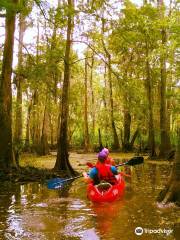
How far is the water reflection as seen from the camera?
6.81 m

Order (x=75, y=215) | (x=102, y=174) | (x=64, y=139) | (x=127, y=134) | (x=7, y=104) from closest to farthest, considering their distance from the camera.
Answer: (x=75, y=215) < (x=102, y=174) < (x=7, y=104) < (x=64, y=139) < (x=127, y=134)

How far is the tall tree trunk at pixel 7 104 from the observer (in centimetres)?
1342

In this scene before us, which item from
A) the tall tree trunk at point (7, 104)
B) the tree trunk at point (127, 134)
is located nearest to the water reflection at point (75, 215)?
the tall tree trunk at point (7, 104)

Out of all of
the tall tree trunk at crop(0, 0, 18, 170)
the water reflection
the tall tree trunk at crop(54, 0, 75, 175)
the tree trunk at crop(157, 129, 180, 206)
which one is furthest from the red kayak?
the tall tree trunk at crop(54, 0, 75, 175)

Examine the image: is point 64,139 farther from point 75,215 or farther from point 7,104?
point 75,215

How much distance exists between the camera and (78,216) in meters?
8.21

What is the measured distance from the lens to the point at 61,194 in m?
11.2

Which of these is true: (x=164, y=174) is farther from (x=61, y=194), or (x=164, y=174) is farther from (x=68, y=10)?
(x=68, y=10)

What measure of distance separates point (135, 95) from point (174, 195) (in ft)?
25.7

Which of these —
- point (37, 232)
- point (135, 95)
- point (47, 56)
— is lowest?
point (37, 232)

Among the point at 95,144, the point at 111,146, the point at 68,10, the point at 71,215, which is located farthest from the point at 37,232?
the point at 95,144

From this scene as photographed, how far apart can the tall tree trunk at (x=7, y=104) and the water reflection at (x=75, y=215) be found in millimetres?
1606

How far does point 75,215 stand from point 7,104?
6.38m

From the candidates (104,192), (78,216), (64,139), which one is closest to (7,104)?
(64,139)
